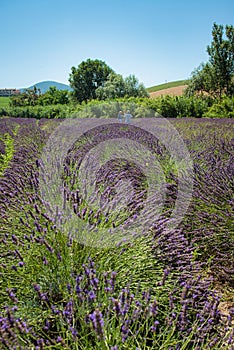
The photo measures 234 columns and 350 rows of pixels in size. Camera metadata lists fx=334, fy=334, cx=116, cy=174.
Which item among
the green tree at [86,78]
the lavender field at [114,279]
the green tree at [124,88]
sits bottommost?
the lavender field at [114,279]

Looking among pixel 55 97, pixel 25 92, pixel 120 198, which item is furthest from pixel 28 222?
pixel 25 92

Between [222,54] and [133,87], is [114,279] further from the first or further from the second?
[133,87]

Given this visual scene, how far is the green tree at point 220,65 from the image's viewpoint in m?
23.7

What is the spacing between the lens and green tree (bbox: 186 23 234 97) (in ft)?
77.7

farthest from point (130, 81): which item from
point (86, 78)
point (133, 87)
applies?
point (86, 78)

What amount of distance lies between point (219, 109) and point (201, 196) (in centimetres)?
1479

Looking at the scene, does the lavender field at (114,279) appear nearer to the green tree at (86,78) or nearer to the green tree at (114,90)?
the green tree at (114,90)

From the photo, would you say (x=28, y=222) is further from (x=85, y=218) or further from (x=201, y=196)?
(x=201, y=196)

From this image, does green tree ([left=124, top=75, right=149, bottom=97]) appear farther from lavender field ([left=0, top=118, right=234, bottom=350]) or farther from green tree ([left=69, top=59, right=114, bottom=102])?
lavender field ([left=0, top=118, right=234, bottom=350])

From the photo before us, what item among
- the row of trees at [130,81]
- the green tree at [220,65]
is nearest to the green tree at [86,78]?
the row of trees at [130,81]

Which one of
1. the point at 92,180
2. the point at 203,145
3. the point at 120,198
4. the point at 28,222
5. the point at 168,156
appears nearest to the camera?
the point at 28,222

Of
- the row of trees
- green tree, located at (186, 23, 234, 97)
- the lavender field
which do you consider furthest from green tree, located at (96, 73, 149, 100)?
the lavender field

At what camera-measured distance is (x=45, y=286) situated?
5.81ft

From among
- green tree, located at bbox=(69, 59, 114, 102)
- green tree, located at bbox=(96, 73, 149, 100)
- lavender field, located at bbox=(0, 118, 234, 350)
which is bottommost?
lavender field, located at bbox=(0, 118, 234, 350)
